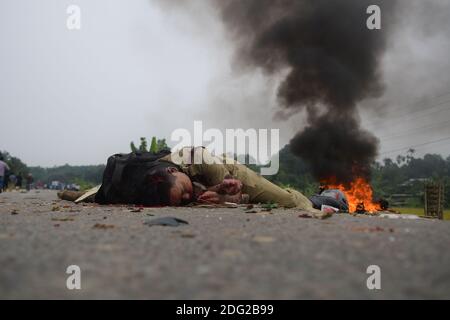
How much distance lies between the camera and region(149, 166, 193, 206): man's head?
703 centimetres

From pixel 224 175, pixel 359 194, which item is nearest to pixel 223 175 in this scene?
pixel 224 175

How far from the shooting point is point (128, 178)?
783cm

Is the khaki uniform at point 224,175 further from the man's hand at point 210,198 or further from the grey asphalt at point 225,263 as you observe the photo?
the grey asphalt at point 225,263

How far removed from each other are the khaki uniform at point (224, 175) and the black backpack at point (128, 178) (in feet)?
1.23

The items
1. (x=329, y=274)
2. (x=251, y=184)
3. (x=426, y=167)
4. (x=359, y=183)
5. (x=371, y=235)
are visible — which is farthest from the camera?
(x=426, y=167)

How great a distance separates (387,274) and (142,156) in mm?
6643

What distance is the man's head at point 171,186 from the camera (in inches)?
277

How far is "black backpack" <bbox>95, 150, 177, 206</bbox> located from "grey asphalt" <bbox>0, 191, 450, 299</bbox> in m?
4.08

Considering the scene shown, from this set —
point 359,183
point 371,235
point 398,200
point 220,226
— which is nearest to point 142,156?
point 220,226

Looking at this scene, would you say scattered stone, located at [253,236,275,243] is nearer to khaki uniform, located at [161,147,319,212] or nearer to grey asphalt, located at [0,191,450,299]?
grey asphalt, located at [0,191,450,299]

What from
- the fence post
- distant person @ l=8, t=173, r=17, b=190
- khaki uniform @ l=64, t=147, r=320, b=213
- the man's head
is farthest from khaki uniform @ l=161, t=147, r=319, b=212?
distant person @ l=8, t=173, r=17, b=190

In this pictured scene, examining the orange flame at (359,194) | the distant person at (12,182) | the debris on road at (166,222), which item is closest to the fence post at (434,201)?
the orange flame at (359,194)

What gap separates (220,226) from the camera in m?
3.71
